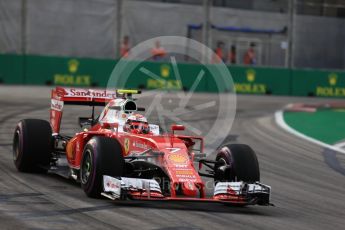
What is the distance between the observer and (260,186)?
10.7m

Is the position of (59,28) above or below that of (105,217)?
above

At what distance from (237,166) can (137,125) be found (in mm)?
1563

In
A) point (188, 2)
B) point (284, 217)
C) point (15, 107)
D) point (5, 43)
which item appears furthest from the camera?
point (188, 2)

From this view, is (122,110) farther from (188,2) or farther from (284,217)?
(188,2)

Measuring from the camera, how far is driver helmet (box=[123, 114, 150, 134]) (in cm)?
1168

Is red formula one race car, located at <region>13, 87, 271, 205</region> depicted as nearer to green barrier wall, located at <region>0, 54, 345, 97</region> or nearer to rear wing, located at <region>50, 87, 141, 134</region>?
rear wing, located at <region>50, 87, 141, 134</region>

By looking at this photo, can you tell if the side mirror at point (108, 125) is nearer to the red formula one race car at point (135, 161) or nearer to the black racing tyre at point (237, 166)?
the red formula one race car at point (135, 161)

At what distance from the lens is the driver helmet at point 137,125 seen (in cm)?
1168

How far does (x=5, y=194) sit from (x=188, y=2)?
32.1 m

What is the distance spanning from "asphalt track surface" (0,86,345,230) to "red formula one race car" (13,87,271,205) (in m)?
0.19

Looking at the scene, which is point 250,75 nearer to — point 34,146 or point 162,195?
point 34,146

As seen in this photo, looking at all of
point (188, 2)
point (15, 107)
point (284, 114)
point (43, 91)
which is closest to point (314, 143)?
point (284, 114)

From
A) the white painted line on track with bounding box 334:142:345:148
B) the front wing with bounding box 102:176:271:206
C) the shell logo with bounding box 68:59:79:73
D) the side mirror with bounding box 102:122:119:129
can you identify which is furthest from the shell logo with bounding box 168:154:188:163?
the shell logo with bounding box 68:59:79:73

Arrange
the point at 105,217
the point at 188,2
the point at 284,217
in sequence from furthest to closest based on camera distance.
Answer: the point at 188,2
the point at 284,217
the point at 105,217
